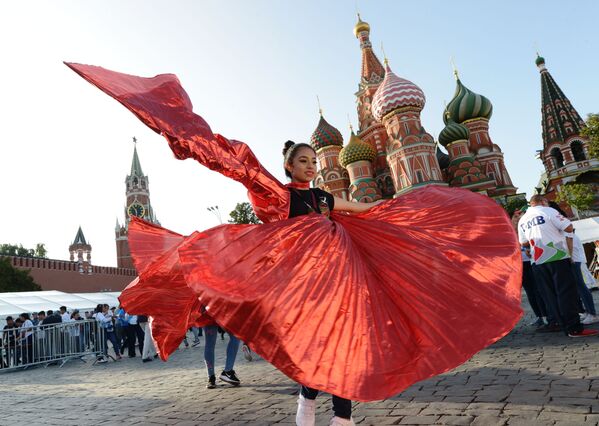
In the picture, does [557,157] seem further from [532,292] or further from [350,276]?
[350,276]

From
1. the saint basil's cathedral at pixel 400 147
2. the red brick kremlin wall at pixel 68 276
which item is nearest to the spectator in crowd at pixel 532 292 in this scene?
the saint basil's cathedral at pixel 400 147

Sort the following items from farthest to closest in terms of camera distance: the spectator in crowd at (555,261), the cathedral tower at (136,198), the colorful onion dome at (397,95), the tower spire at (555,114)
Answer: the cathedral tower at (136,198)
the tower spire at (555,114)
the colorful onion dome at (397,95)
the spectator in crowd at (555,261)

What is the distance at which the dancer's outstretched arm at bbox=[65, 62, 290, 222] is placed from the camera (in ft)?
9.30

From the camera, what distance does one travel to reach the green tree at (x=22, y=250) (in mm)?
66938

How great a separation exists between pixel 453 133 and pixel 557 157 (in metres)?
14.2

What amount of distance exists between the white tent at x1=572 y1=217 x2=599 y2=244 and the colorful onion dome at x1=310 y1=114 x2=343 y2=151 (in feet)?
103

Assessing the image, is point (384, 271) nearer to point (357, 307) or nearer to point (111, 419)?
point (357, 307)

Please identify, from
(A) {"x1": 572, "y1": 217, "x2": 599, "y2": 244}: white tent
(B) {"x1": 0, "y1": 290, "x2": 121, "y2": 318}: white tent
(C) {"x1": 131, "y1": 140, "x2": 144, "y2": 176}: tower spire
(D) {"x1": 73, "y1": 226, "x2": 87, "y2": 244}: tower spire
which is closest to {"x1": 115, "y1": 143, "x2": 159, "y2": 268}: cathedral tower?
(C) {"x1": 131, "y1": 140, "x2": 144, "y2": 176}: tower spire

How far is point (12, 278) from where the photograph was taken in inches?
1537

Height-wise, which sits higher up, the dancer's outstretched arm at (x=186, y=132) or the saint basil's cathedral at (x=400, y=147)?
the saint basil's cathedral at (x=400, y=147)

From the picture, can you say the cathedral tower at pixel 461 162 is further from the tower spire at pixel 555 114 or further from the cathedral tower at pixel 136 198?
the cathedral tower at pixel 136 198

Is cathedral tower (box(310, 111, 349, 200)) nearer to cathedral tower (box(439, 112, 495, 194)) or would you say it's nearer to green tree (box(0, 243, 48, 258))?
cathedral tower (box(439, 112, 495, 194))

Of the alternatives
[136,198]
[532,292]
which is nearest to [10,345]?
[532,292]

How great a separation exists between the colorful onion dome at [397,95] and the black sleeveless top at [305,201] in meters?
34.4
